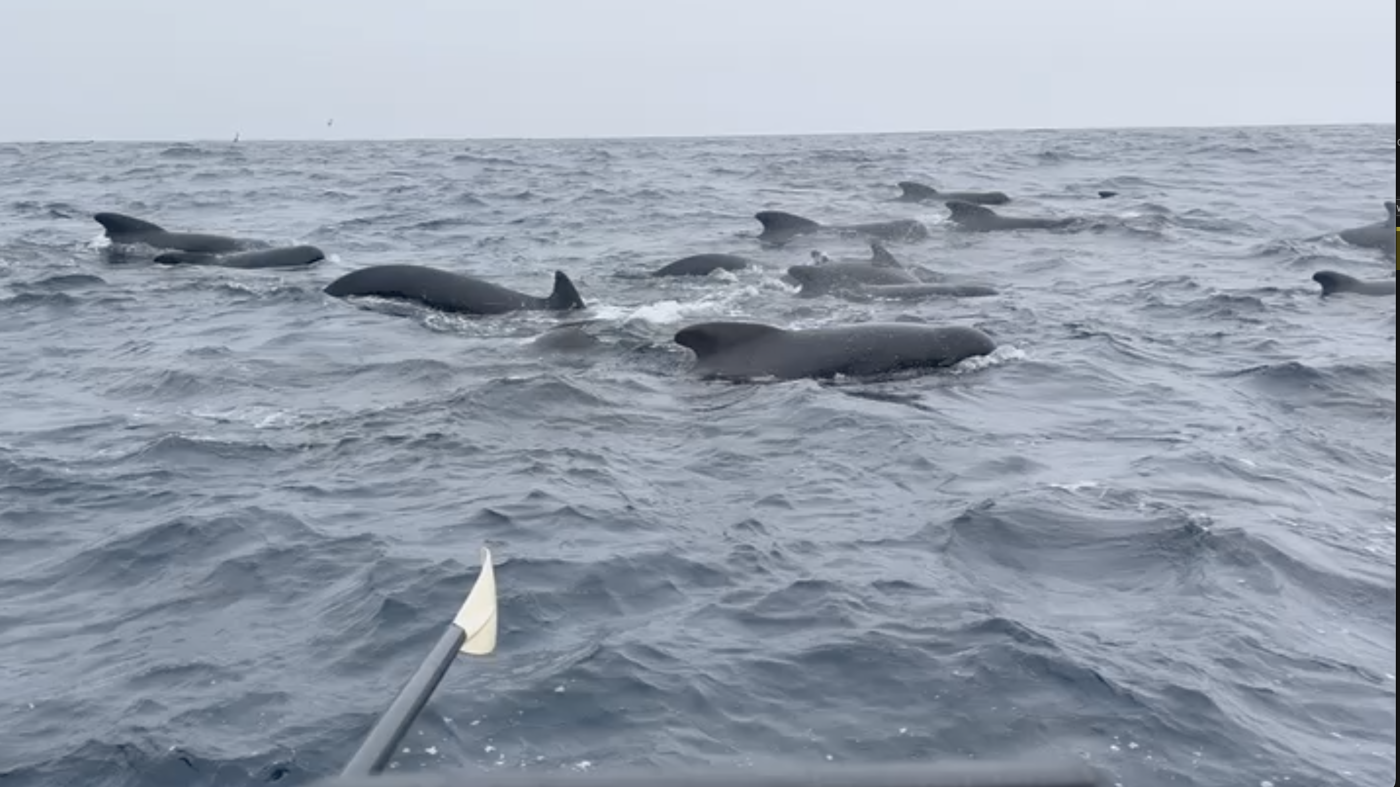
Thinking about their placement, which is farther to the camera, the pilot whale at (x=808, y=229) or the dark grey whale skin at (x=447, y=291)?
the pilot whale at (x=808, y=229)

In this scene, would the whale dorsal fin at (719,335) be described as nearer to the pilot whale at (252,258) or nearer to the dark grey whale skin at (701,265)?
the dark grey whale skin at (701,265)

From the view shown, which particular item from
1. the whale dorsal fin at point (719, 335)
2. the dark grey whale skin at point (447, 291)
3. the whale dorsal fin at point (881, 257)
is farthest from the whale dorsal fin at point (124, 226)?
the whale dorsal fin at point (719, 335)

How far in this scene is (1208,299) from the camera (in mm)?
19500

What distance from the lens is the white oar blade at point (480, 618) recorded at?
16.4 ft

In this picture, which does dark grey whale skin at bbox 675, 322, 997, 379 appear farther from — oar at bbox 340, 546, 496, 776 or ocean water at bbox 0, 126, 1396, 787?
oar at bbox 340, 546, 496, 776

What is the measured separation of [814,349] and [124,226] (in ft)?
49.3

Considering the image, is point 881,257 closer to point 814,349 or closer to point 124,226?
point 814,349

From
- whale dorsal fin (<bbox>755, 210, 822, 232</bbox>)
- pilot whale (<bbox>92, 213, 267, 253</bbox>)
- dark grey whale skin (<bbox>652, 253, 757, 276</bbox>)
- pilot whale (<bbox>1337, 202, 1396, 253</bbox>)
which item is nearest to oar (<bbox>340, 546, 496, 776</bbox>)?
dark grey whale skin (<bbox>652, 253, 757, 276</bbox>)

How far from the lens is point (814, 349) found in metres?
13.9

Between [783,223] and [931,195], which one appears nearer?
[783,223]

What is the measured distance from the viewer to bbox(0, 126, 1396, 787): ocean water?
6.69 meters

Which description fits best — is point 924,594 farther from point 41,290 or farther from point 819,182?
point 819,182

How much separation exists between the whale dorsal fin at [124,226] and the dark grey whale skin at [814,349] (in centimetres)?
1374

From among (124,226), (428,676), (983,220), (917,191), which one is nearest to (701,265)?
(983,220)
